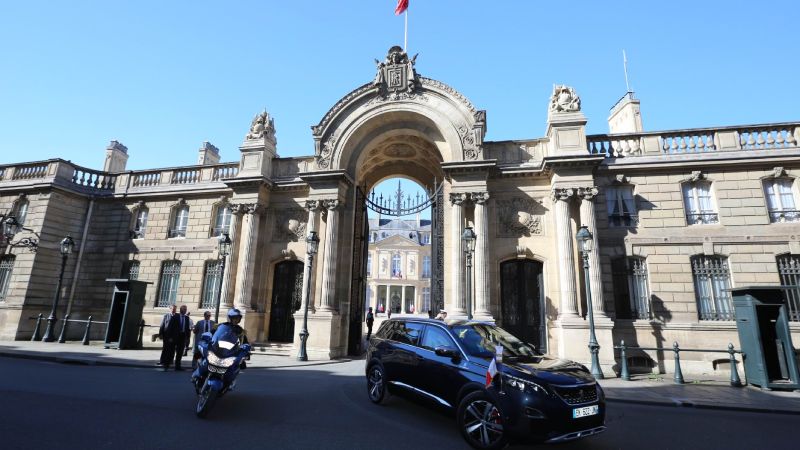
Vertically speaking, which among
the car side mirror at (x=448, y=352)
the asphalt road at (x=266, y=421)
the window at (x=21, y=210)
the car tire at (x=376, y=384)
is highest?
the window at (x=21, y=210)

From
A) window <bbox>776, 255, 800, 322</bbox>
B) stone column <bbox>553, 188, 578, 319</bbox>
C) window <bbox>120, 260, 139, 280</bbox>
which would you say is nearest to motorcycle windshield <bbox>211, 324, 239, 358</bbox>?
stone column <bbox>553, 188, 578, 319</bbox>

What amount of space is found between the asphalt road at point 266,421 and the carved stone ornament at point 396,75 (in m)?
13.1

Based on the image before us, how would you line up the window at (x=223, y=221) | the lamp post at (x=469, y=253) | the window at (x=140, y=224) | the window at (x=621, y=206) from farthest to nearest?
1. the window at (x=140, y=224)
2. the window at (x=223, y=221)
3. the window at (x=621, y=206)
4. the lamp post at (x=469, y=253)

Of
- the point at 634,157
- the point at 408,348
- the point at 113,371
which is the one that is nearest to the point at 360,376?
the point at 408,348

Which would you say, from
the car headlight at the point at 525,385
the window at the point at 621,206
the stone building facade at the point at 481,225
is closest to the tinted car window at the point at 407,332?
the car headlight at the point at 525,385

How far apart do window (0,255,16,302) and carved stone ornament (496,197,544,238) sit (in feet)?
80.9

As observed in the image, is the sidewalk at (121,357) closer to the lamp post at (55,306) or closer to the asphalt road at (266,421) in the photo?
the asphalt road at (266,421)

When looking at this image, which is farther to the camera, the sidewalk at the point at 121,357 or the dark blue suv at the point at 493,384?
the sidewalk at the point at 121,357

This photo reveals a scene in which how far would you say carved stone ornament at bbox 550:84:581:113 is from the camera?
15.3 m

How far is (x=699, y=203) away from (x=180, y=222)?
24565 mm

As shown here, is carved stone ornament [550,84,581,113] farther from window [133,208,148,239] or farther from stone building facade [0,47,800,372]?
window [133,208,148,239]

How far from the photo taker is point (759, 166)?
1441cm

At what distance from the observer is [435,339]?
6.65 m

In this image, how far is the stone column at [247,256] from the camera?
16.4 m
